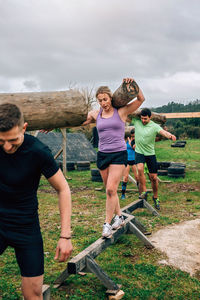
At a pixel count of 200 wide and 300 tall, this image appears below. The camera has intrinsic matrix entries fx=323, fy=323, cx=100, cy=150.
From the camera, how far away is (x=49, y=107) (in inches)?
110

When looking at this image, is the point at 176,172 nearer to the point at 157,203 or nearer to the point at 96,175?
the point at 96,175

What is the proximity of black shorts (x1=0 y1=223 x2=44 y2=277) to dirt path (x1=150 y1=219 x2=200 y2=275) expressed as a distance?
8.39 ft

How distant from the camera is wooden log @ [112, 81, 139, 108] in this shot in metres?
3.85

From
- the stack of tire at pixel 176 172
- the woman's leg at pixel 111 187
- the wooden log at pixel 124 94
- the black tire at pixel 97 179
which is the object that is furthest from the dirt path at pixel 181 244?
the black tire at pixel 97 179

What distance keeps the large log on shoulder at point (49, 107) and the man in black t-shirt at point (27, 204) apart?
456mm

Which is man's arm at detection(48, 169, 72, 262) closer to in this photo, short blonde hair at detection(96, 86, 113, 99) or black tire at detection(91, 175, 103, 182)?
short blonde hair at detection(96, 86, 113, 99)

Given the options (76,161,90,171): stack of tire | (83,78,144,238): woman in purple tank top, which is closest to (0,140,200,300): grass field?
(83,78,144,238): woman in purple tank top

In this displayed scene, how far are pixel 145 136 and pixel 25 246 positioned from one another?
5295mm

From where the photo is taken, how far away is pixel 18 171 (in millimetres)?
2273

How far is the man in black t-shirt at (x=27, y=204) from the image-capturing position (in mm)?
2273

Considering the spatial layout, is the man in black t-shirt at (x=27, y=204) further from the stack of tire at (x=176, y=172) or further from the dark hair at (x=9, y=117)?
the stack of tire at (x=176, y=172)

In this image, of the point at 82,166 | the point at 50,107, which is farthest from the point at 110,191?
the point at 82,166

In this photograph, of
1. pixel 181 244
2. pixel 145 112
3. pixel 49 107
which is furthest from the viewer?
pixel 145 112

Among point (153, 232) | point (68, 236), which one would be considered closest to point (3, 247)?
point (68, 236)
